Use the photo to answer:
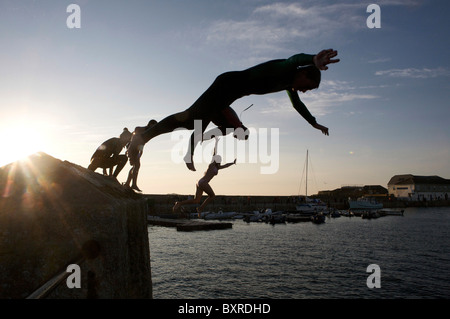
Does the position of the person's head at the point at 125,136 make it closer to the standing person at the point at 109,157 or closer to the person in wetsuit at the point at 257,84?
the standing person at the point at 109,157

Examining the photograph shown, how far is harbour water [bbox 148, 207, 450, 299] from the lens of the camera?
92.7ft

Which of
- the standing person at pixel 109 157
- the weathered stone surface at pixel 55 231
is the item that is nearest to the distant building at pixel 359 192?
the standing person at pixel 109 157

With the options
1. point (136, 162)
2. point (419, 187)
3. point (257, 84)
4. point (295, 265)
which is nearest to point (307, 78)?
point (257, 84)

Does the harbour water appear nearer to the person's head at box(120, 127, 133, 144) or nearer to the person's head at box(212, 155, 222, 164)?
the person's head at box(120, 127, 133, 144)

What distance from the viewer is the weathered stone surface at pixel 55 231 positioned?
2.36 m

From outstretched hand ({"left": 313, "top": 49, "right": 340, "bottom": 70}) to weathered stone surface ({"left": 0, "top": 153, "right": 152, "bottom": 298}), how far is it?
200 cm

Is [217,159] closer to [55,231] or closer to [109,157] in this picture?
[55,231]

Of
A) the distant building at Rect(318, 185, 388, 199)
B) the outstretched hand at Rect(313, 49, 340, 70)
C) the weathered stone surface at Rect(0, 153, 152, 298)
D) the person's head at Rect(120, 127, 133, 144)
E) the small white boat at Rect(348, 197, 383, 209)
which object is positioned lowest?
the small white boat at Rect(348, 197, 383, 209)

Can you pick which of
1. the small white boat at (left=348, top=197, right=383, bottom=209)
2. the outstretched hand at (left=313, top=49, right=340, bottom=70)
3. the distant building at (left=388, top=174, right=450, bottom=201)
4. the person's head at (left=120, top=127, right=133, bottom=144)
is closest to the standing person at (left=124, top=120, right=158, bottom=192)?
the person's head at (left=120, top=127, right=133, bottom=144)

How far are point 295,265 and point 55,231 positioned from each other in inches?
1547

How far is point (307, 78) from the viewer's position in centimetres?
298

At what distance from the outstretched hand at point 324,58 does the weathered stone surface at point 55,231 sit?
1999 mm
